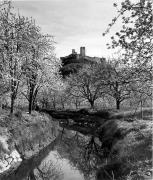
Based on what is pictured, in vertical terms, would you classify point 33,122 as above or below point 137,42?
below

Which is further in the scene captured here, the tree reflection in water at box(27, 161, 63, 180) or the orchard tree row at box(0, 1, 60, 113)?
the orchard tree row at box(0, 1, 60, 113)

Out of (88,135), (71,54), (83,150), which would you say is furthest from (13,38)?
(71,54)

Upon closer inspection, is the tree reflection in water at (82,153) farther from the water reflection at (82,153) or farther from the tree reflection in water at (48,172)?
the tree reflection in water at (48,172)

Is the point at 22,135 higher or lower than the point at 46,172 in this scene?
higher

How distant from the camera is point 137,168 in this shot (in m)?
16.3

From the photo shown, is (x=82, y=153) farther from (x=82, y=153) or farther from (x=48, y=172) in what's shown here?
(x=48, y=172)

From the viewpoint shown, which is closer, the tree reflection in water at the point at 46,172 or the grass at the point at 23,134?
the tree reflection in water at the point at 46,172

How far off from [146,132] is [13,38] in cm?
1809

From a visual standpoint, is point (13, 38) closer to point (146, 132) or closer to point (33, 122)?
point (33, 122)

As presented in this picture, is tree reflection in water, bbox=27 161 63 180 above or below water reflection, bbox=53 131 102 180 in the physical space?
below

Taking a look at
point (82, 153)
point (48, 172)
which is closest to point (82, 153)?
point (82, 153)

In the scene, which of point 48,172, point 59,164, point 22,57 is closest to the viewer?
point 48,172

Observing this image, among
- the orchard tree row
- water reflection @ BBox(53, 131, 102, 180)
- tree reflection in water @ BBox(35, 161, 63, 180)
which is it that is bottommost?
tree reflection in water @ BBox(35, 161, 63, 180)

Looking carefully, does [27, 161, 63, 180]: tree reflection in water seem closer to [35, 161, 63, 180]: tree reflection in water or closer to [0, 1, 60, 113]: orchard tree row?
[35, 161, 63, 180]: tree reflection in water
